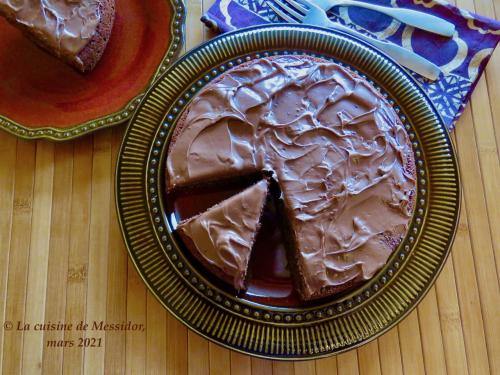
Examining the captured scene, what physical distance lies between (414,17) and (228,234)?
154cm

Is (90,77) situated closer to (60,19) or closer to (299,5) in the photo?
(60,19)

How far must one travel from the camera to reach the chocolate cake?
214cm

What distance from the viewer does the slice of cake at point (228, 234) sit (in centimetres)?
210

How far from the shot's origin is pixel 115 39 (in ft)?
8.97

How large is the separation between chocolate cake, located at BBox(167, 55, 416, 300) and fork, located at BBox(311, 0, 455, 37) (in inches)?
23.5

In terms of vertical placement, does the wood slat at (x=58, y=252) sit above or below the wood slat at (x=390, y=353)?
above

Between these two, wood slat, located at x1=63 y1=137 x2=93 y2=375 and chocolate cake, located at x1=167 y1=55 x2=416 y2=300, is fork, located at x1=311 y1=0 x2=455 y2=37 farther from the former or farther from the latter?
wood slat, located at x1=63 y1=137 x2=93 y2=375

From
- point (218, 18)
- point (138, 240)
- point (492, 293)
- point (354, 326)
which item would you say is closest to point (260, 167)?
point (138, 240)

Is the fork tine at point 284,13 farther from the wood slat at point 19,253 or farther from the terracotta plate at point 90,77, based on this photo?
the wood slat at point 19,253

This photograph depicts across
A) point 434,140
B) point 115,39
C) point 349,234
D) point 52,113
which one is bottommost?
point 349,234

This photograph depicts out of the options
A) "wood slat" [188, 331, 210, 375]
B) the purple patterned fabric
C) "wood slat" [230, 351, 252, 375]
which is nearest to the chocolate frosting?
the purple patterned fabric

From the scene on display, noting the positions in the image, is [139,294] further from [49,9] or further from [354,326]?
[49,9]

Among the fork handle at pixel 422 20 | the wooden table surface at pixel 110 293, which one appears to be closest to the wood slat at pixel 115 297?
the wooden table surface at pixel 110 293

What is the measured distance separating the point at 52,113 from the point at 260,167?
1110 mm
